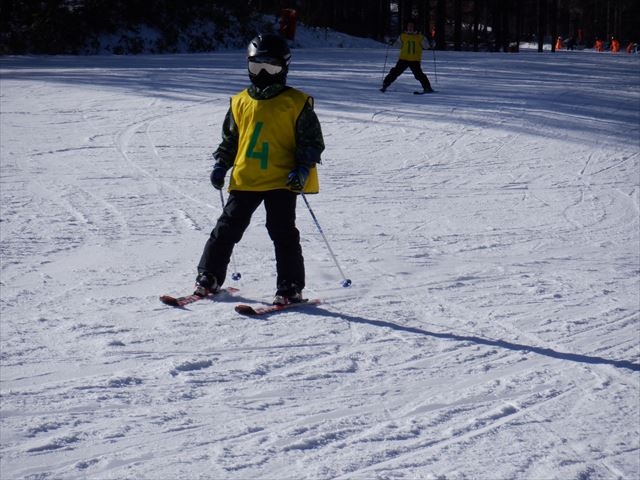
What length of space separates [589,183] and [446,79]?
10.5 metres

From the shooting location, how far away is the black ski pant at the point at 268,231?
5.56m

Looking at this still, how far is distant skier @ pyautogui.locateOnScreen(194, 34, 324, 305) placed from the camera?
17.6ft

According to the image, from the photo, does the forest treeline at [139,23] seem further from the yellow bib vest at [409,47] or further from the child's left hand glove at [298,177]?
the child's left hand glove at [298,177]

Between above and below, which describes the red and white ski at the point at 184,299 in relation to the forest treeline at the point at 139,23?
below

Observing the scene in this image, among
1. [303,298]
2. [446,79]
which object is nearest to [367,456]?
[303,298]

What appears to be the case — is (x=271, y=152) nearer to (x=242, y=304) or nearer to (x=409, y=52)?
(x=242, y=304)

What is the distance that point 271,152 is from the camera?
5438 mm

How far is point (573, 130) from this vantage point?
14.1m

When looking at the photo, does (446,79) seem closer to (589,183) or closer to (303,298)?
(589,183)

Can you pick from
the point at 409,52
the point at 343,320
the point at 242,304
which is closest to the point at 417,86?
the point at 409,52

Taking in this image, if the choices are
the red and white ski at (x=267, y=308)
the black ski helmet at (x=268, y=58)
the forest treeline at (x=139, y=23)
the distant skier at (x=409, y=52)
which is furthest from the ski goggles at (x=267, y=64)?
the forest treeline at (x=139, y=23)

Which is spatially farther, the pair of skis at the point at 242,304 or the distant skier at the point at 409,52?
the distant skier at the point at 409,52

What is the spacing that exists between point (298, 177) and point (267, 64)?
66 centimetres

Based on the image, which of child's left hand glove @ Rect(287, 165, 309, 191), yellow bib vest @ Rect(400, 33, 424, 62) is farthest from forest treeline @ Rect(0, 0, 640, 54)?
child's left hand glove @ Rect(287, 165, 309, 191)
